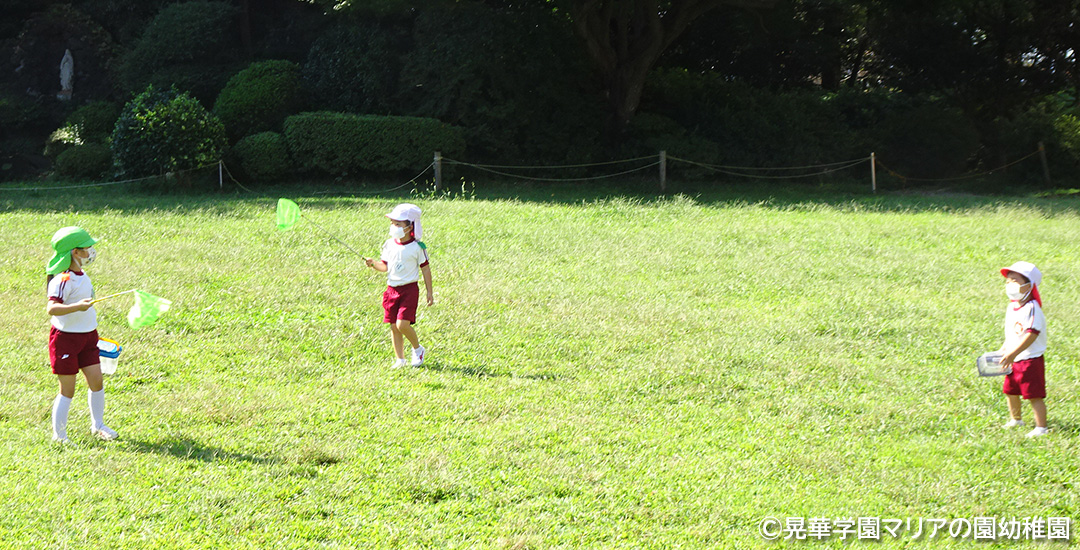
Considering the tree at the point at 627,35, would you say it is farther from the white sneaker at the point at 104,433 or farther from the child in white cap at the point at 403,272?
the white sneaker at the point at 104,433

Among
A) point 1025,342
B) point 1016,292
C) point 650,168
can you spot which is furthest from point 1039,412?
point 650,168

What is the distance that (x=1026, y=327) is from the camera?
231 inches

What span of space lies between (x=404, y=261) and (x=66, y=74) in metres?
20.2

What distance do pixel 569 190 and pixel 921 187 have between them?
933 centimetres

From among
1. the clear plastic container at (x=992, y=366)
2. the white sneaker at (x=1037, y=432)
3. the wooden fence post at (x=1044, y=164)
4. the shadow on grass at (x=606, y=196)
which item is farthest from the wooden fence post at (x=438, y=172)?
the wooden fence post at (x=1044, y=164)

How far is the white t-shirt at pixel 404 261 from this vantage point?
738 centimetres

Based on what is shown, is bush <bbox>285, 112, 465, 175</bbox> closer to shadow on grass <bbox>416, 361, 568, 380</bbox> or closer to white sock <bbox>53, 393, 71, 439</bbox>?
shadow on grass <bbox>416, 361, 568, 380</bbox>

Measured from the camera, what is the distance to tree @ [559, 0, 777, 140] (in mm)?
21391

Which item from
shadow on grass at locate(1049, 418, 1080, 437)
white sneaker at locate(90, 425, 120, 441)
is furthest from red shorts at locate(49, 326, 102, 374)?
shadow on grass at locate(1049, 418, 1080, 437)

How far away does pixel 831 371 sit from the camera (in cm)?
738

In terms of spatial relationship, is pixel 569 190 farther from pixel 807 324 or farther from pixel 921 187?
pixel 807 324

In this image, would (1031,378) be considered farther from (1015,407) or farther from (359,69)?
(359,69)

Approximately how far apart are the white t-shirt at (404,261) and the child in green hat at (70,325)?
2358 mm

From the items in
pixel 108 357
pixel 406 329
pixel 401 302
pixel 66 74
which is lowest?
pixel 406 329
